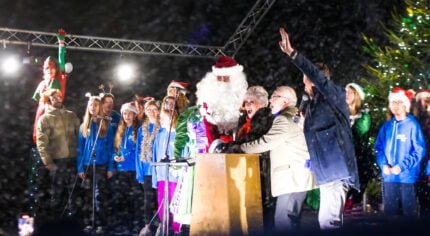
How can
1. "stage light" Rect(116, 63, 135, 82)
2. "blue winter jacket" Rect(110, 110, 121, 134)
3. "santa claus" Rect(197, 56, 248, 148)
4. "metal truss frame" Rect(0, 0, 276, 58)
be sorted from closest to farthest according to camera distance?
"santa claus" Rect(197, 56, 248, 148) → "blue winter jacket" Rect(110, 110, 121, 134) → "metal truss frame" Rect(0, 0, 276, 58) → "stage light" Rect(116, 63, 135, 82)

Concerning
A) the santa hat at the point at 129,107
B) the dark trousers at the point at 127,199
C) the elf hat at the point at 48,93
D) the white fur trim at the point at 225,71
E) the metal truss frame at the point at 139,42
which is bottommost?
the dark trousers at the point at 127,199

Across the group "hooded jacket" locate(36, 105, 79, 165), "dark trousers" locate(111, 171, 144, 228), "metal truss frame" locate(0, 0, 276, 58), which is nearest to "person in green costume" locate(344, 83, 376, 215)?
"dark trousers" locate(111, 171, 144, 228)

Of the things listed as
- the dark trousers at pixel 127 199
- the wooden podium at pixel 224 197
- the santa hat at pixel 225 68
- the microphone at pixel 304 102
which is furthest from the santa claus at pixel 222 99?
the dark trousers at pixel 127 199

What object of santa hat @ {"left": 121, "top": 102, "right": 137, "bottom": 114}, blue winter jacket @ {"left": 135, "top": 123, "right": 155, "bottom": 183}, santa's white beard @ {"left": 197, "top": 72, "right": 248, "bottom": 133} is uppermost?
santa hat @ {"left": 121, "top": 102, "right": 137, "bottom": 114}

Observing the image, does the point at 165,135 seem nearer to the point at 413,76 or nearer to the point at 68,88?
the point at 413,76

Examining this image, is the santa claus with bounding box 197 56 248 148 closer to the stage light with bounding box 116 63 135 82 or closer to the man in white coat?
the man in white coat

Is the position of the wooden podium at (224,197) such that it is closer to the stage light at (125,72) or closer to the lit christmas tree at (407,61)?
the lit christmas tree at (407,61)

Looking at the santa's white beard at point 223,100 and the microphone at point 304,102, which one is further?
the microphone at point 304,102

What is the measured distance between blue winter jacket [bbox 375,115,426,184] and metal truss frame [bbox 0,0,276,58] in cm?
453

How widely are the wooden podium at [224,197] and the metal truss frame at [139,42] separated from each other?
6.00 metres

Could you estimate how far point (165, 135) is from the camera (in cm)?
561

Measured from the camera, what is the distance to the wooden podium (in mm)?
3334

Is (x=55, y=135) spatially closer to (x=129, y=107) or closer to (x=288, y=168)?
(x=129, y=107)

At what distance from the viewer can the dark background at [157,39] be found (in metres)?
8.55
